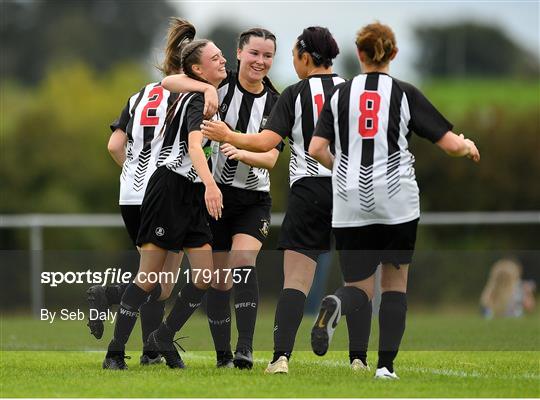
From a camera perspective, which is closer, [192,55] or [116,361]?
[192,55]

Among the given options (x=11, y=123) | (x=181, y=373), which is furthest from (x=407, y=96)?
(x=11, y=123)

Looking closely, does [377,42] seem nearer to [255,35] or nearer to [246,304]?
[255,35]

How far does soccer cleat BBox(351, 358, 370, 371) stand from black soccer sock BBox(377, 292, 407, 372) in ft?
2.22

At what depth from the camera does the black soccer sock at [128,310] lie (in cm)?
852

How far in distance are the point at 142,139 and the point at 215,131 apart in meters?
0.96


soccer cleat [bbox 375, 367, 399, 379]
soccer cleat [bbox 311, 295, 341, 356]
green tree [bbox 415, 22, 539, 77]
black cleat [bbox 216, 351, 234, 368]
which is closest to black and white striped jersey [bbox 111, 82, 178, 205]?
black cleat [bbox 216, 351, 234, 368]

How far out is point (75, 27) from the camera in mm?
68312

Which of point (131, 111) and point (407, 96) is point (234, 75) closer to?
point (131, 111)

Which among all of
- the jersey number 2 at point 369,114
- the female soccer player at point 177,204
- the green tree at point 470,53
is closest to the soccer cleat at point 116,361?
the female soccer player at point 177,204

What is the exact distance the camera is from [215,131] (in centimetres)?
793

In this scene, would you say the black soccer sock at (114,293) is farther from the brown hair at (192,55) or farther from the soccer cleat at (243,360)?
the brown hair at (192,55)

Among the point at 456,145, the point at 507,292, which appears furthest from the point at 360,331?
the point at 507,292

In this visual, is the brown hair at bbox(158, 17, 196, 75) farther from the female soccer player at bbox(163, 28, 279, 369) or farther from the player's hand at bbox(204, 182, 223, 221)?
the player's hand at bbox(204, 182, 223, 221)

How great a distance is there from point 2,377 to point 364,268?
243 centimetres
